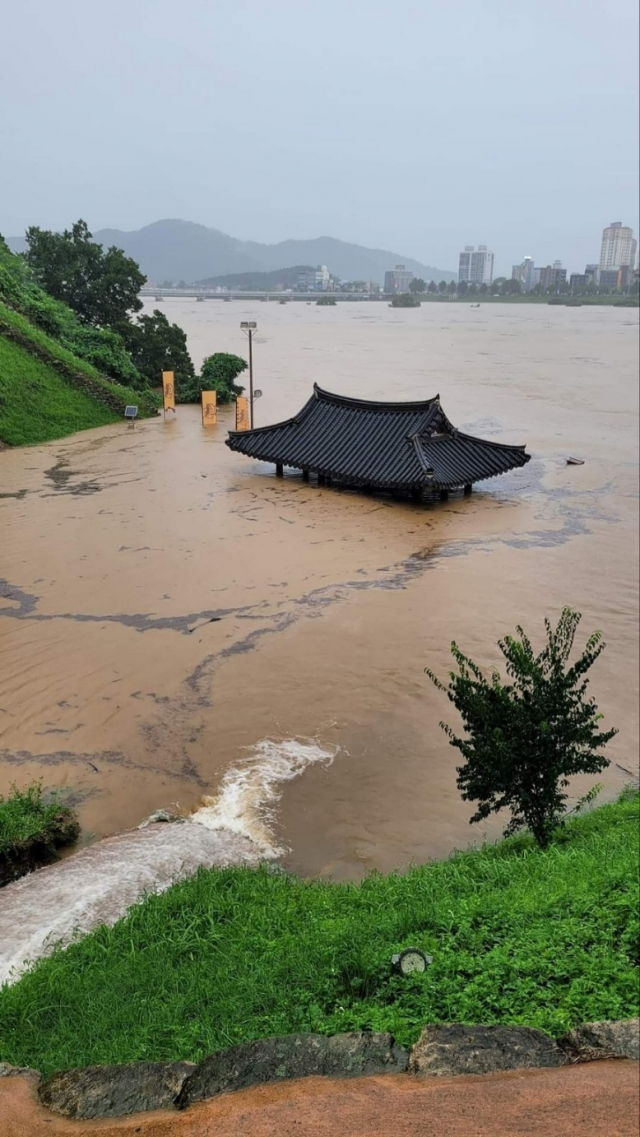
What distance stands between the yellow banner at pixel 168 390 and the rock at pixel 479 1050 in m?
25.3

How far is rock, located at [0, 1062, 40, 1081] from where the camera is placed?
348cm

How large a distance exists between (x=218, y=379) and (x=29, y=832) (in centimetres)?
2561

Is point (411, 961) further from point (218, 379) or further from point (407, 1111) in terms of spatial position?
point (218, 379)

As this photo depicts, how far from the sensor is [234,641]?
10820 millimetres

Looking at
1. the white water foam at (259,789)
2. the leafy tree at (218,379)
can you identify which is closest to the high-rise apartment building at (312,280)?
the leafy tree at (218,379)

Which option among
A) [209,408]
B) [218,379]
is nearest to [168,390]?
[209,408]

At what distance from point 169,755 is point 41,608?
4.12m

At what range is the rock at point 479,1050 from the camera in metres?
3.16

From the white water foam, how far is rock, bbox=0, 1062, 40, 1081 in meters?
3.41

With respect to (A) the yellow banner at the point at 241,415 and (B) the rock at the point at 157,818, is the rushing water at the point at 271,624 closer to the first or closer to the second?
(B) the rock at the point at 157,818

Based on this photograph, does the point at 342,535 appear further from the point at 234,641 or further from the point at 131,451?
the point at 131,451

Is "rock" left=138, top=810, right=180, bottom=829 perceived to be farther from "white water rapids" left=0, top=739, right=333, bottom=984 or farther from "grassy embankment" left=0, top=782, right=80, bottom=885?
"grassy embankment" left=0, top=782, right=80, bottom=885

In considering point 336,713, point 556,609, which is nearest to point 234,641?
point 336,713

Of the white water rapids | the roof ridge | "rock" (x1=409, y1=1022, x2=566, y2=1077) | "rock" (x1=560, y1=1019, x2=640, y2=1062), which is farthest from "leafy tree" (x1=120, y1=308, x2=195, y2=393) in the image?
"rock" (x1=560, y1=1019, x2=640, y2=1062)
